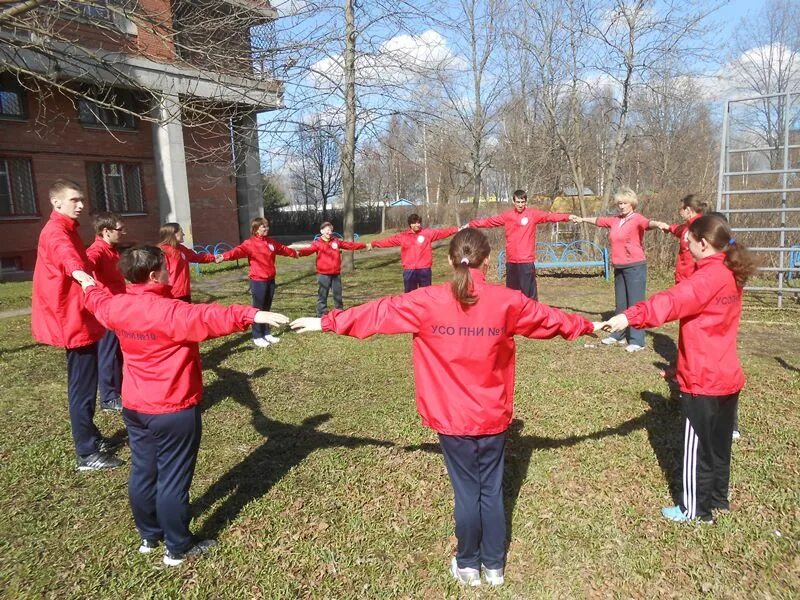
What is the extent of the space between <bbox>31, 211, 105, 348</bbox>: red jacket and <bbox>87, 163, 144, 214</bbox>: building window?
17.1 meters

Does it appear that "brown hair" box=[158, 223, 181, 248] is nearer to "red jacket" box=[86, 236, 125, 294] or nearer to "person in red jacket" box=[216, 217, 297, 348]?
"red jacket" box=[86, 236, 125, 294]

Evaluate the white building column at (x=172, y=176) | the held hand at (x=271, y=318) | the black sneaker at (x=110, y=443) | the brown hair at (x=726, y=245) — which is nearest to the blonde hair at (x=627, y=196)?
the brown hair at (x=726, y=245)

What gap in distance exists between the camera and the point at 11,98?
1745cm

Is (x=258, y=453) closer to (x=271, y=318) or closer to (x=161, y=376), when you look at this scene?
(x=161, y=376)

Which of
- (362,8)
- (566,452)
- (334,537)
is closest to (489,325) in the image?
(334,537)

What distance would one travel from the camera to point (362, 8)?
1503 centimetres

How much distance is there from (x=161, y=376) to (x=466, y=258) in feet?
5.68

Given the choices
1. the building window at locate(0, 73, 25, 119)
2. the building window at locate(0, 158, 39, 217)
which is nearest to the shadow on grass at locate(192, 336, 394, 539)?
the building window at locate(0, 158, 39, 217)

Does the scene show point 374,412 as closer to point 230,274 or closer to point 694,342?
point 694,342

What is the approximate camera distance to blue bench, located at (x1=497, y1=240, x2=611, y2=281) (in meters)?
14.0

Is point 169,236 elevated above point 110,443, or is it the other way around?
point 169,236

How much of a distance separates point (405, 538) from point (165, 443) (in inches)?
60.1

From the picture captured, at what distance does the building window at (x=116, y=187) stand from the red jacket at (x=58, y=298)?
17.1 m

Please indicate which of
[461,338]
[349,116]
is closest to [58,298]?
[461,338]
